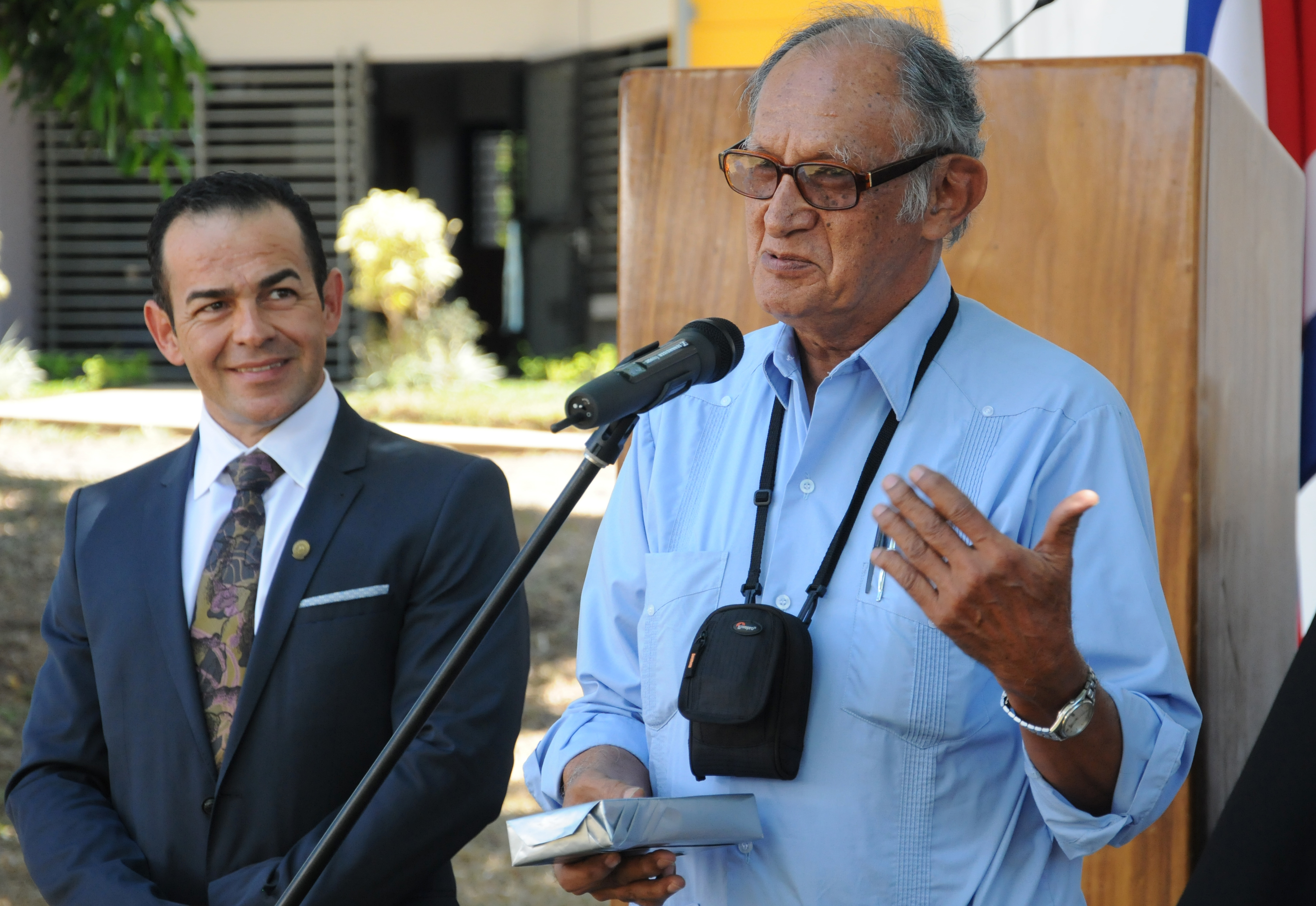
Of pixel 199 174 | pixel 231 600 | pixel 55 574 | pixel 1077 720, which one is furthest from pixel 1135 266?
pixel 199 174

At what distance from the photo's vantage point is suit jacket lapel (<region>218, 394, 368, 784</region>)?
1956mm

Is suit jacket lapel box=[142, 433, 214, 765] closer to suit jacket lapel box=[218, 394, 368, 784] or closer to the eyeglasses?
suit jacket lapel box=[218, 394, 368, 784]

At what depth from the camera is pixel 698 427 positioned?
180 cm

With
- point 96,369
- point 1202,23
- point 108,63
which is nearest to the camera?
point 1202,23

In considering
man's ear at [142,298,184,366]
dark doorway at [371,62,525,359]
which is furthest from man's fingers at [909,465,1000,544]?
dark doorway at [371,62,525,359]

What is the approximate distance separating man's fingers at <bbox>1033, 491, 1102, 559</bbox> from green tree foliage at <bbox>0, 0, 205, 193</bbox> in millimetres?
4030

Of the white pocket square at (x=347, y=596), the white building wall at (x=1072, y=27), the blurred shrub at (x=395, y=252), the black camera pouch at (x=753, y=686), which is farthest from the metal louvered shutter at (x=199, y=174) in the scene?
the black camera pouch at (x=753, y=686)

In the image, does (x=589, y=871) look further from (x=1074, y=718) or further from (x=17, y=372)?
(x=17, y=372)

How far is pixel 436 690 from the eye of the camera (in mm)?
1290

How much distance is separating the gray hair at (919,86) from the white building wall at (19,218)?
11.6 meters

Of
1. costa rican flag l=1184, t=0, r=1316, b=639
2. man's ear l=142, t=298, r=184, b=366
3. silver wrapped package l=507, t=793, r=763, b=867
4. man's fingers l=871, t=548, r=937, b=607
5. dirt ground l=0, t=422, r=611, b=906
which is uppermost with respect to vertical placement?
costa rican flag l=1184, t=0, r=1316, b=639

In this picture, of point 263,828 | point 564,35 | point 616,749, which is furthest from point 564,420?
point 564,35

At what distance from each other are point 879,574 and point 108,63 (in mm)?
4233

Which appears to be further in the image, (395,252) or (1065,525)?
(395,252)
